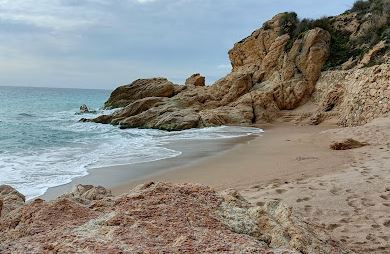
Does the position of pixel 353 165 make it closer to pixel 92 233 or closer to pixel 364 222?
pixel 364 222

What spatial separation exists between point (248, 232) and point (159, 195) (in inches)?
29.5

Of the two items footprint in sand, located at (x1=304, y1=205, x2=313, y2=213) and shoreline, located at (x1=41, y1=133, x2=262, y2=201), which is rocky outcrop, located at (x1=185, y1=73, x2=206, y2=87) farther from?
footprint in sand, located at (x1=304, y1=205, x2=313, y2=213)

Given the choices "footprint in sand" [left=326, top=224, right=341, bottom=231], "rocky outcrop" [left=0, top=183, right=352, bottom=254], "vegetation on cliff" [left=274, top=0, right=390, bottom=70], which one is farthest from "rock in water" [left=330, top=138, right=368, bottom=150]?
"vegetation on cliff" [left=274, top=0, right=390, bottom=70]

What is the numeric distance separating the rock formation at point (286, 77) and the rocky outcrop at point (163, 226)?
17.6m

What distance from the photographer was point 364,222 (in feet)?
16.2

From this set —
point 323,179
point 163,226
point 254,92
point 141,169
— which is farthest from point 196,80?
point 163,226

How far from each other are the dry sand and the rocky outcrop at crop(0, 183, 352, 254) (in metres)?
1.18

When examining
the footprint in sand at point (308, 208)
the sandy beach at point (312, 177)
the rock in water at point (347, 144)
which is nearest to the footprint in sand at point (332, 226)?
the sandy beach at point (312, 177)

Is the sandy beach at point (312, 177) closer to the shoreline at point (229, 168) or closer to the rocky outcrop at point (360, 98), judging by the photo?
the shoreline at point (229, 168)

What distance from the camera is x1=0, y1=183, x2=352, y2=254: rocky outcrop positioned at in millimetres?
2367

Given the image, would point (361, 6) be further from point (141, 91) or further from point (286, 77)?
point (141, 91)

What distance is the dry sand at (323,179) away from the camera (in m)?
4.89

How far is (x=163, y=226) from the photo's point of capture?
2639mm

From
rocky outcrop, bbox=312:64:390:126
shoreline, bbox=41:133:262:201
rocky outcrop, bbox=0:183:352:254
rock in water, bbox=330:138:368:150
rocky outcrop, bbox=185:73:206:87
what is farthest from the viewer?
rocky outcrop, bbox=185:73:206:87
